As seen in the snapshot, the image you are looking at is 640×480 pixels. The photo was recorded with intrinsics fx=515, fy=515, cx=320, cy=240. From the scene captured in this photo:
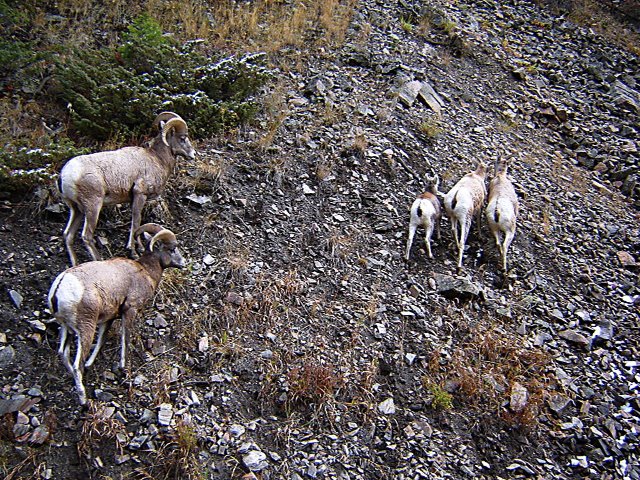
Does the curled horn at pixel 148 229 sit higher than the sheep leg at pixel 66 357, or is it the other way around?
the curled horn at pixel 148 229

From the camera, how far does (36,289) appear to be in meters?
5.39

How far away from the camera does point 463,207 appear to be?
7391 mm

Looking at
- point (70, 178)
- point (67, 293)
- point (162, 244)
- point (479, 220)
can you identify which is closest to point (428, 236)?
point (479, 220)

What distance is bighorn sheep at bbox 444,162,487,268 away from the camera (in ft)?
24.2

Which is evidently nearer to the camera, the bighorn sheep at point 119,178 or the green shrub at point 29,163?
the bighorn sheep at point 119,178

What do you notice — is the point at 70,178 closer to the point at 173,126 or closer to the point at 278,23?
the point at 173,126

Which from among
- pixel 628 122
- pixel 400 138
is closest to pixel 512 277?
pixel 400 138

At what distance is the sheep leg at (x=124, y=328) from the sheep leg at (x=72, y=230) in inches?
38.5

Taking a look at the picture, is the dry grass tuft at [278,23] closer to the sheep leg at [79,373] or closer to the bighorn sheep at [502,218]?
the bighorn sheep at [502,218]

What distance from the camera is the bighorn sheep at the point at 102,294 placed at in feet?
14.5

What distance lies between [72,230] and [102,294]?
4.26 feet

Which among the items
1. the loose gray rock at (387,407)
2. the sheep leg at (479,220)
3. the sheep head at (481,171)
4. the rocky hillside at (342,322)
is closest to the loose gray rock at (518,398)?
the rocky hillside at (342,322)

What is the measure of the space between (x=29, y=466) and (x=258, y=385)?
209cm

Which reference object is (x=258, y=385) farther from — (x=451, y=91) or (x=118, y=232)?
(x=451, y=91)
